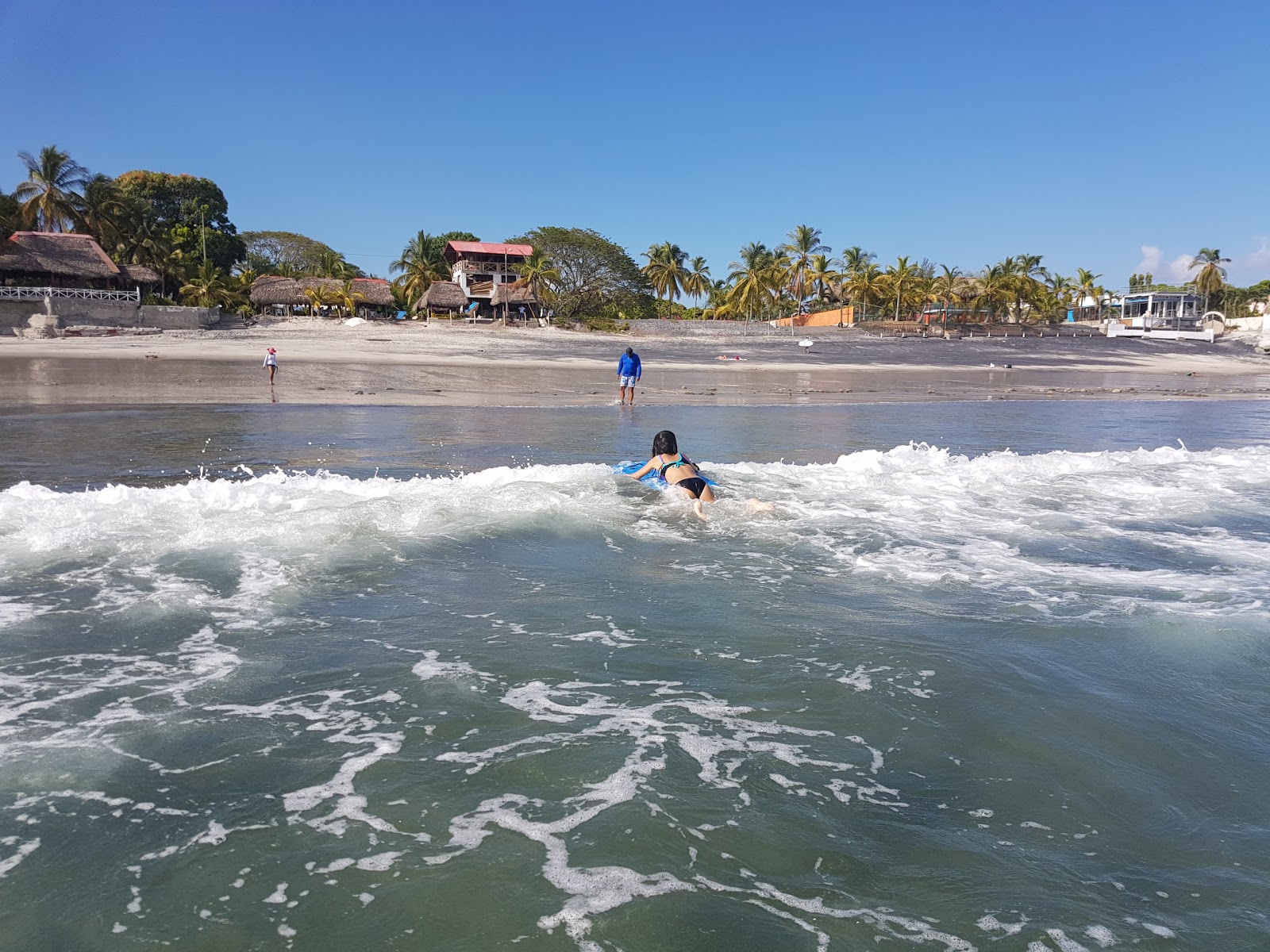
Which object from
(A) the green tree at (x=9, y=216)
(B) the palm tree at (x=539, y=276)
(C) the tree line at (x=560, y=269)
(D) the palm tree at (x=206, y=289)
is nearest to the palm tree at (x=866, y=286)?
(C) the tree line at (x=560, y=269)

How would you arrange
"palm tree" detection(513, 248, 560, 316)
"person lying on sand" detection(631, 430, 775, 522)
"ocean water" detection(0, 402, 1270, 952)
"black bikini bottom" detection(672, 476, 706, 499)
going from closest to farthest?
"ocean water" detection(0, 402, 1270, 952) < "person lying on sand" detection(631, 430, 775, 522) < "black bikini bottom" detection(672, 476, 706, 499) < "palm tree" detection(513, 248, 560, 316)

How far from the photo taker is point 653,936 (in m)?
2.49

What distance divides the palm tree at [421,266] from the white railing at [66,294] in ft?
66.5

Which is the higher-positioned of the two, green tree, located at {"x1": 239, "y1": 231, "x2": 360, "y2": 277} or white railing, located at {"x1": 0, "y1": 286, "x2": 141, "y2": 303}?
green tree, located at {"x1": 239, "y1": 231, "x2": 360, "y2": 277}

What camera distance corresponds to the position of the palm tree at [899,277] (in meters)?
67.1

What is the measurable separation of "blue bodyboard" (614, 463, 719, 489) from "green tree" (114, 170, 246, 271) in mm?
61777

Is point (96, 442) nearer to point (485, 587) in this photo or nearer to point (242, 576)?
point (242, 576)

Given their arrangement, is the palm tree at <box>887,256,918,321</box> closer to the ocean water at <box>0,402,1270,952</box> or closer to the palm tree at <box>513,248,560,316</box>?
the palm tree at <box>513,248,560,316</box>

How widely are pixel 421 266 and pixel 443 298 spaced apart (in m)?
7.79

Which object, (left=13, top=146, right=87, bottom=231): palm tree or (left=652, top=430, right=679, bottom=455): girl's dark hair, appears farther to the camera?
(left=13, top=146, right=87, bottom=231): palm tree

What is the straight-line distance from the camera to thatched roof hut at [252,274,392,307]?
54.5 metres

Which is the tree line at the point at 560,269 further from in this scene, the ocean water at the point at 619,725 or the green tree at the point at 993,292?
the ocean water at the point at 619,725

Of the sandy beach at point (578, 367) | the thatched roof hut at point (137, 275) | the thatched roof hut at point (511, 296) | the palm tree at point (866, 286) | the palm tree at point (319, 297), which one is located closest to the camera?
the sandy beach at point (578, 367)

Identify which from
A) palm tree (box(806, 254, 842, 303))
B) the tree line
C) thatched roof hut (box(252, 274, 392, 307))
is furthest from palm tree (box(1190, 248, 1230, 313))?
thatched roof hut (box(252, 274, 392, 307))
